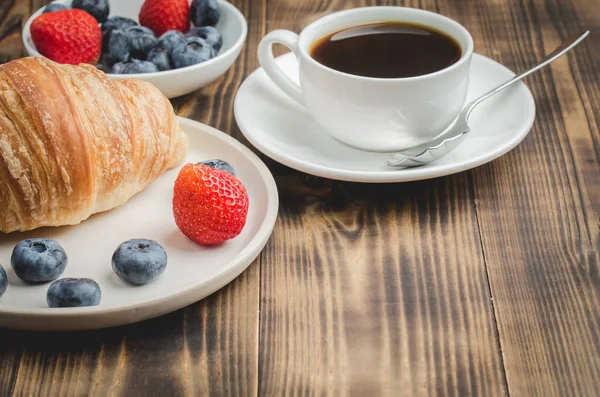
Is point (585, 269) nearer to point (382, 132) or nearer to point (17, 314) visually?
point (382, 132)

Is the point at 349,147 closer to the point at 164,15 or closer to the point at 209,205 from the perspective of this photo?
the point at 209,205

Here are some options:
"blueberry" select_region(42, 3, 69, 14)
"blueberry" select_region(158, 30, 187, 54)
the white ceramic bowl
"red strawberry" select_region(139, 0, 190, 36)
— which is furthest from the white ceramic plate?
"blueberry" select_region(42, 3, 69, 14)

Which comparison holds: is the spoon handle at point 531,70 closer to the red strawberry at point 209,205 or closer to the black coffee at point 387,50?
the black coffee at point 387,50

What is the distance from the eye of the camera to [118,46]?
1.55m

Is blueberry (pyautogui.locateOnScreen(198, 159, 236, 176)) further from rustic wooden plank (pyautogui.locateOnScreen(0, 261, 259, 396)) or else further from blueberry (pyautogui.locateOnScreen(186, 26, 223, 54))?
blueberry (pyautogui.locateOnScreen(186, 26, 223, 54))

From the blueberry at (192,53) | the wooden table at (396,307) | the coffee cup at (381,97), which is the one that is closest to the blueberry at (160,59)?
the blueberry at (192,53)

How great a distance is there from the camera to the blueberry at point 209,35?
158 cm

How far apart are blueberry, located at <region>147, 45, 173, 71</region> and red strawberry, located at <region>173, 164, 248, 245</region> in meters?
0.45

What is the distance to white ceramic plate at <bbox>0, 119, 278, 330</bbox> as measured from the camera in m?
0.96

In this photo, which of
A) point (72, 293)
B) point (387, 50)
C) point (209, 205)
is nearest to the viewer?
point (72, 293)

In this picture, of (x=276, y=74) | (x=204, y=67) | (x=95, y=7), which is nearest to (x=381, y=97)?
(x=276, y=74)

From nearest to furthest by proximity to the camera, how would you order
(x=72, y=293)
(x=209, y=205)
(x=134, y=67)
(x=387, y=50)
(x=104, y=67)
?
(x=72, y=293) → (x=209, y=205) → (x=387, y=50) → (x=134, y=67) → (x=104, y=67)

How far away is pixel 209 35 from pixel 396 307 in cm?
78

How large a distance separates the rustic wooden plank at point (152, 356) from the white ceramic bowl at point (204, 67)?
20.5 inches
